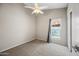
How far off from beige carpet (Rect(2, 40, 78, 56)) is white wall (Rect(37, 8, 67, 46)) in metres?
0.13

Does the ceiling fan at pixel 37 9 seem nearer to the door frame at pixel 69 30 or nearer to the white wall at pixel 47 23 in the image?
the white wall at pixel 47 23

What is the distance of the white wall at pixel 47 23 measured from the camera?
73.0 inches

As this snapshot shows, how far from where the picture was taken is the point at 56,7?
1.84 meters

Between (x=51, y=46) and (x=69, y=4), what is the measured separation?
3.15 feet

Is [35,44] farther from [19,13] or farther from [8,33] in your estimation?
[19,13]

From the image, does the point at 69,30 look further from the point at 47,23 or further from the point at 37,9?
the point at 37,9

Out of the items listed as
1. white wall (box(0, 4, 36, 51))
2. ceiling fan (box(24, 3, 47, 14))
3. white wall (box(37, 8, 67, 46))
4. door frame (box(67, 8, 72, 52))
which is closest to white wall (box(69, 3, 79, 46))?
door frame (box(67, 8, 72, 52))

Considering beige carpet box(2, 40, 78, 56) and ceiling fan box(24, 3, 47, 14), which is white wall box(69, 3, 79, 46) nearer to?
beige carpet box(2, 40, 78, 56)

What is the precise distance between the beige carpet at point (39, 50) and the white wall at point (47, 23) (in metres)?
0.13

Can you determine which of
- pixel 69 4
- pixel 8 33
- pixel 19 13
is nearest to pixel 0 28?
pixel 8 33

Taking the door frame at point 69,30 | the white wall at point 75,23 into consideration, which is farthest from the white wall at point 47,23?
the white wall at point 75,23

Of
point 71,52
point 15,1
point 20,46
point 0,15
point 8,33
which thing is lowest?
point 71,52

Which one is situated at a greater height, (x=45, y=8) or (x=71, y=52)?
(x=45, y=8)

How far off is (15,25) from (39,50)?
0.75 meters
